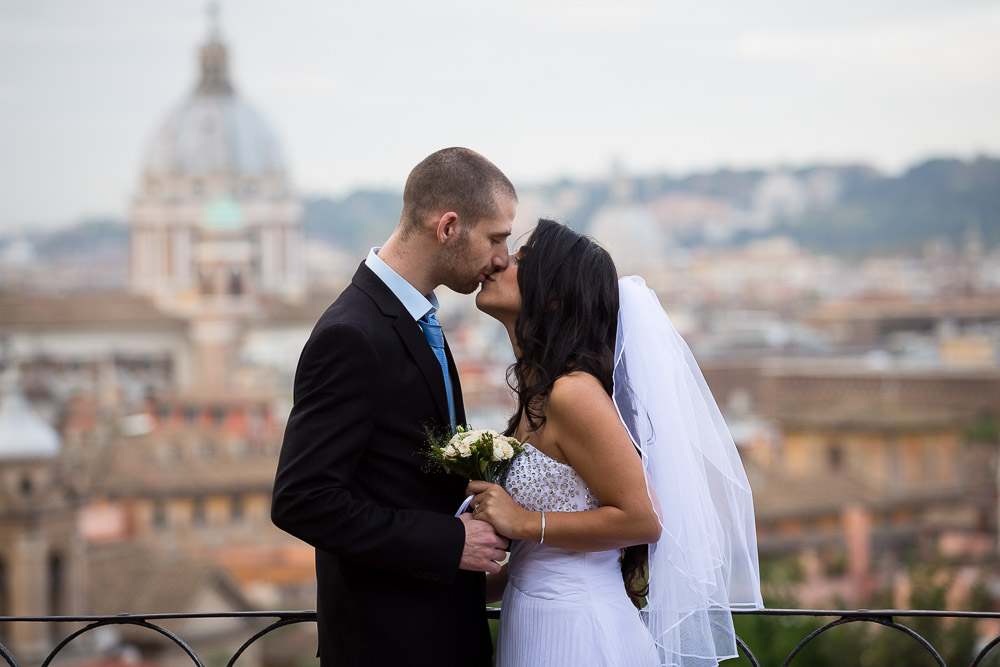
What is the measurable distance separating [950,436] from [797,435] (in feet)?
11.9

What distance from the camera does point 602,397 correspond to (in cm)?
178

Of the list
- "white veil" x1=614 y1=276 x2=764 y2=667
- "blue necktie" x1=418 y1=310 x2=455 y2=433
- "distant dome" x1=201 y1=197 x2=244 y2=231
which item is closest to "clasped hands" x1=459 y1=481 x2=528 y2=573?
"blue necktie" x1=418 y1=310 x2=455 y2=433

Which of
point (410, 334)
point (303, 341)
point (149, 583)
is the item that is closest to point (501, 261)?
point (410, 334)

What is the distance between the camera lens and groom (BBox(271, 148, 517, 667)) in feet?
5.47

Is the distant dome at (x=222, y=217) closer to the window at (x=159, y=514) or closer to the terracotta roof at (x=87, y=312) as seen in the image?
the terracotta roof at (x=87, y=312)

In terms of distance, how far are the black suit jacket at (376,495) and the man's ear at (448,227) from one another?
0.37 feet

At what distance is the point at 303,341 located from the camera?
6625cm

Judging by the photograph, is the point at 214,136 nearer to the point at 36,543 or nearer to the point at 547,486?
the point at 36,543

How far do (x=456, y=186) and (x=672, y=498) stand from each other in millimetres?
562

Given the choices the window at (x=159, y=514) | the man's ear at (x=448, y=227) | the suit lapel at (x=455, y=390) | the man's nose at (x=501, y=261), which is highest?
the man's ear at (x=448, y=227)

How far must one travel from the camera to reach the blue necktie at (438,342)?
1.81m

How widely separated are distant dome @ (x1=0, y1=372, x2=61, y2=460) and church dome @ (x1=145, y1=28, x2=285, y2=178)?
52888 millimetres

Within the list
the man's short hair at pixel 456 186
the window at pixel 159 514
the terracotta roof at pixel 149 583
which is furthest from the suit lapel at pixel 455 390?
the window at pixel 159 514

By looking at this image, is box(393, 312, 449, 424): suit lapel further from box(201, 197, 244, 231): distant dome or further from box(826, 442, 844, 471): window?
box(201, 197, 244, 231): distant dome
